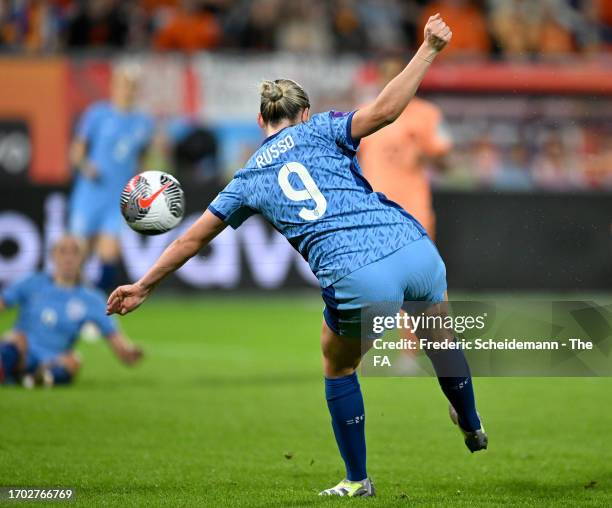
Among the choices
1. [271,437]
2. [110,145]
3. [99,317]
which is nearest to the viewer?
[271,437]

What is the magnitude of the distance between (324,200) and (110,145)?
27.3ft

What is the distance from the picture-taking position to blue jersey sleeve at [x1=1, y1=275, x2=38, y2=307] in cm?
990

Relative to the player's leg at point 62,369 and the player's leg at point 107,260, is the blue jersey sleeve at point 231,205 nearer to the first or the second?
the player's leg at point 62,369

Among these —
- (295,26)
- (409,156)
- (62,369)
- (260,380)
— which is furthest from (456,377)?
(295,26)

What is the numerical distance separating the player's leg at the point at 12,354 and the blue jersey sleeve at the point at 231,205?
4.58m

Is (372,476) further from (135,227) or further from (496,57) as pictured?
(496,57)

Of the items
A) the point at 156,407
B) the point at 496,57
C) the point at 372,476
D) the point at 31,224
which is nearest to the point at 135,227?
the point at 372,476

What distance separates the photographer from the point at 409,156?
10.9m

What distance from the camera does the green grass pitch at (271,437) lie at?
235 inches

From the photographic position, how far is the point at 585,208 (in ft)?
55.1

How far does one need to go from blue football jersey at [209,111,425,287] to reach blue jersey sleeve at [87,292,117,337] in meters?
4.48

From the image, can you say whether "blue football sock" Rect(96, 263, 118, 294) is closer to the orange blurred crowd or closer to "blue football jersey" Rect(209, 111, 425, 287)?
the orange blurred crowd

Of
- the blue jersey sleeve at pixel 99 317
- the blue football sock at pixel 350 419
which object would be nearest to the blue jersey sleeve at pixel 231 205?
the blue football sock at pixel 350 419

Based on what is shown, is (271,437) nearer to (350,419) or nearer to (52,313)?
(350,419)
